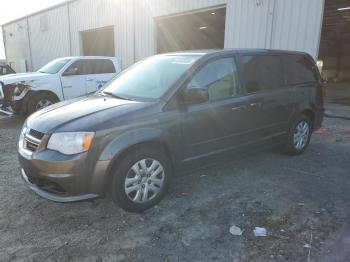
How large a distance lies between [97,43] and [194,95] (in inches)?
720

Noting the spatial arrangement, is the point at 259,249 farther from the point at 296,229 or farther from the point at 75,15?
the point at 75,15

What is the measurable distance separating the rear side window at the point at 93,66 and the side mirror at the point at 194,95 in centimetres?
594

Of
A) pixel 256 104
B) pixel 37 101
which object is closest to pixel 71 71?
pixel 37 101

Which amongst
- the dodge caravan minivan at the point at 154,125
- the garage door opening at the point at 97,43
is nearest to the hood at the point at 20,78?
the dodge caravan minivan at the point at 154,125

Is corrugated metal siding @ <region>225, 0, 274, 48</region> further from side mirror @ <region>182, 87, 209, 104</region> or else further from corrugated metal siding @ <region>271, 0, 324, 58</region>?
side mirror @ <region>182, 87, 209, 104</region>

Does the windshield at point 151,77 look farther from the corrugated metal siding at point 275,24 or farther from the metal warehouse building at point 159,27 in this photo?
the metal warehouse building at point 159,27

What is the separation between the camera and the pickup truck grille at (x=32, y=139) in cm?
308

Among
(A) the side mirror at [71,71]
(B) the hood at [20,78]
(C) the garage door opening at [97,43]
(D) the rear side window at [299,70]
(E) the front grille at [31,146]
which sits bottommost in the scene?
(E) the front grille at [31,146]

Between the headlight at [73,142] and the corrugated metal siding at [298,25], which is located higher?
the corrugated metal siding at [298,25]

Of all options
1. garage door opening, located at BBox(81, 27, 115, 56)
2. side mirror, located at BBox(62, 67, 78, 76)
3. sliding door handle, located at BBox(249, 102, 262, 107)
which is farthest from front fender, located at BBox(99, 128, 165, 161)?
A: garage door opening, located at BBox(81, 27, 115, 56)

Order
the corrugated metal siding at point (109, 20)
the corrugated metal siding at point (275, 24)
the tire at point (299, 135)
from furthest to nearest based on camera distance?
the corrugated metal siding at point (109, 20) < the corrugated metal siding at point (275, 24) < the tire at point (299, 135)

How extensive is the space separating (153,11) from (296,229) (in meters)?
12.2

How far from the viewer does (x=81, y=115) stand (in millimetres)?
3166

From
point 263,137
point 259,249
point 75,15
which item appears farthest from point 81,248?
point 75,15
